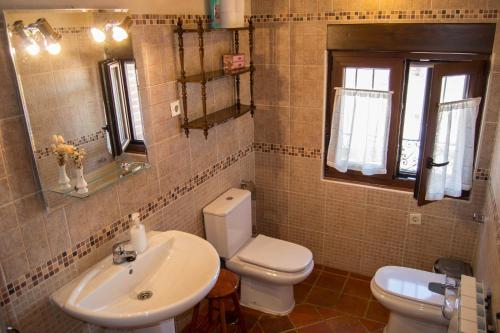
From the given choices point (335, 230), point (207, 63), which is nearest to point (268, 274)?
point (335, 230)

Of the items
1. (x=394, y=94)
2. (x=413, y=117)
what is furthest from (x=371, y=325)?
(x=394, y=94)

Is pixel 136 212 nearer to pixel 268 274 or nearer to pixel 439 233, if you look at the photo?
pixel 268 274

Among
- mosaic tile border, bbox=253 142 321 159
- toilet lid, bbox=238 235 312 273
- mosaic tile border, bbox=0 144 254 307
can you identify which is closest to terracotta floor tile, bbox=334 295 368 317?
toilet lid, bbox=238 235 312 273

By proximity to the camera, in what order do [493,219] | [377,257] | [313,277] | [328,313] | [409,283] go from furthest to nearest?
[313,277] → [377,257] → [328,313] → [409,283] → [493,219]

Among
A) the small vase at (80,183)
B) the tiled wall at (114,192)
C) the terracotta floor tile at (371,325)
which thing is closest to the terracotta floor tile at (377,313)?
the terracotta floor tile at (371,325)

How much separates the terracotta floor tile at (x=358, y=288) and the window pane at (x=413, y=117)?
94 cm

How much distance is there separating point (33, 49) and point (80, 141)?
1.45 ft

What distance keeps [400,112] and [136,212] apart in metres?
1.89

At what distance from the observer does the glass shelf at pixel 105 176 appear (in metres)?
1.91

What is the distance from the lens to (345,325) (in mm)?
2922

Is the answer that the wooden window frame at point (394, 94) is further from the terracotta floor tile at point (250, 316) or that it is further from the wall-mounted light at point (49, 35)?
the wall-mounted light at point (49, 35)

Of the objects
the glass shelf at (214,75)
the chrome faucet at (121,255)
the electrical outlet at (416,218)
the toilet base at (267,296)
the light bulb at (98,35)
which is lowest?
the toilet base at (267,296)

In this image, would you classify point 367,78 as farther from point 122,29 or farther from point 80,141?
point 80,141

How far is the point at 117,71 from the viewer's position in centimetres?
208
